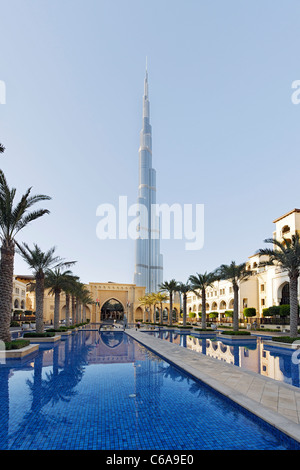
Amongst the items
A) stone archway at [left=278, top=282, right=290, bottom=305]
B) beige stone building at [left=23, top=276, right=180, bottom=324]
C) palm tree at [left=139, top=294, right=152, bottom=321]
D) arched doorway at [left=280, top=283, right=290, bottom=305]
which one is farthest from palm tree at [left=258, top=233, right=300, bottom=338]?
beige stone building at [left=23, top=276, right=180, bottom=324]

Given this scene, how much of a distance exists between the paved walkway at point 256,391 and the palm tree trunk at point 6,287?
25.4ft

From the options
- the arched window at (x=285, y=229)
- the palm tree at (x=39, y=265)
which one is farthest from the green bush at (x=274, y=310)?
the palm tree at (x=39, y=265)

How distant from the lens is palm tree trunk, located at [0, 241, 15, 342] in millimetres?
14062

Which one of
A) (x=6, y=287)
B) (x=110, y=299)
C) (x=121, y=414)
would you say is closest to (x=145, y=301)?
(x=110, y=299)

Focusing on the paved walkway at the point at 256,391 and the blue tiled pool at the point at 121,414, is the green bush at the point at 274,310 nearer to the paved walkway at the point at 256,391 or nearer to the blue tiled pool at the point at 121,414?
the paved walkway at the point at 256,391

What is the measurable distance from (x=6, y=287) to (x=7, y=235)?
239cm

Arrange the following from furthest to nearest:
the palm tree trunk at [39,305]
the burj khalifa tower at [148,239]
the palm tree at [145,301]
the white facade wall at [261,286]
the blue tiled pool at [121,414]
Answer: the burj khalifa tower at [148,239], the palm tree at [145,301], the white facade wall at [261,286], the palm tree trunk at [39,305], the blue tiled pool at [121,414]

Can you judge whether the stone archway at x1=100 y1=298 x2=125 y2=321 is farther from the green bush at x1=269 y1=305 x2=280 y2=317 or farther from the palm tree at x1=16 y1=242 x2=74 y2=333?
the palm tree at x1=16 y1=242 x2=74 y2=333

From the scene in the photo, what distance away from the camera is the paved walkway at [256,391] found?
5.54m
